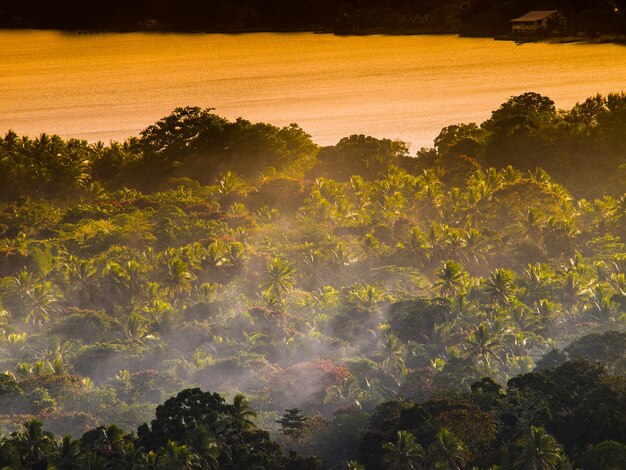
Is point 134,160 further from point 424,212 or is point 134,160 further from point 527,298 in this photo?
point 527,298

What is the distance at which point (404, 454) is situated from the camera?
51.2 meters

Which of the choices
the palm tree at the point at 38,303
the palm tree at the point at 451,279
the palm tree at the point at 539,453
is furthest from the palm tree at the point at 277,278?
the palm tree at the point at 539,453

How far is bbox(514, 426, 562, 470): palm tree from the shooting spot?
163 ft

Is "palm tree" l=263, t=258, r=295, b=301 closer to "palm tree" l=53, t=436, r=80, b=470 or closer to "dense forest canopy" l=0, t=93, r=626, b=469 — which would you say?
"dense forest canopy" l=0, t=93, r=626, b=469

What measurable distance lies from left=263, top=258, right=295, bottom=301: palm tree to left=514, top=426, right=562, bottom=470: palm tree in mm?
32575

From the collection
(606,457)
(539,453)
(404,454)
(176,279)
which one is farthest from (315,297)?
(606,457)

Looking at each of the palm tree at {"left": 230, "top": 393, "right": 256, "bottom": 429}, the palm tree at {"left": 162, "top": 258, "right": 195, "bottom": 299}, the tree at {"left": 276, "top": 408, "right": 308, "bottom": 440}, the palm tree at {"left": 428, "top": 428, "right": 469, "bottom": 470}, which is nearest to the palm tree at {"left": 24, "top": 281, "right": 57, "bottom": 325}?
the palm tree at {"left": 162, "top": 258, "right": 195, "bottom": 299}

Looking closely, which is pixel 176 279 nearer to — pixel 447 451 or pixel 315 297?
pixel 315 297

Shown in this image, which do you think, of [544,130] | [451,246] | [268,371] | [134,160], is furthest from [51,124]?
[268,371]

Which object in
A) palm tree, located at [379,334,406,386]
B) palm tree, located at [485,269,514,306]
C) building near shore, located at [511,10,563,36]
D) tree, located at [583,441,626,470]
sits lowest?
palm tree, located at [379,334,406,386]

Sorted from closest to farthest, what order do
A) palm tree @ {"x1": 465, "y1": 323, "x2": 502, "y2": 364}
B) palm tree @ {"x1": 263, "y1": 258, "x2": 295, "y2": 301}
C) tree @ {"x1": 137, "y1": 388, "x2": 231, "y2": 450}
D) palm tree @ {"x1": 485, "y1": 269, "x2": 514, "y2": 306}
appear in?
tree @ {"x1": 137, "y1": 388, "x2": 231, "y2": 450}
palm tree @ {"x1": 465, "y1": 323, "x2": 502, "y2": 364}
palm tree @ {"x1": 485, "y1": 269, "x2": 514, "y2": 306}
palm tree @ {"x1": 263, "y1": 258, "x2": 295, "y2": 301}

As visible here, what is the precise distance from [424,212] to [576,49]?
102 meters

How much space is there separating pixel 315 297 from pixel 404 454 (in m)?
31.8

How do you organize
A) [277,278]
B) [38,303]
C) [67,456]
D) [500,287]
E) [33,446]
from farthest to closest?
1. [277,278]
2. [38,303]
3. [500,287]
4. [33,446]
5. [67,456]
